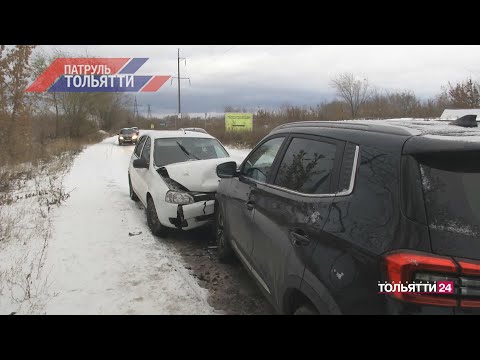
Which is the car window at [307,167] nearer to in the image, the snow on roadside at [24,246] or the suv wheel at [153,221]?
the snow on roadside at [24,246]

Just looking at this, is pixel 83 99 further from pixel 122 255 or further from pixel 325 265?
pixel 325 265

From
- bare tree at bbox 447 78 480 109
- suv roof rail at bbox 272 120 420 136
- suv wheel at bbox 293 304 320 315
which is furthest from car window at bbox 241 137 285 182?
bare tree at bbox 447 78 480 109

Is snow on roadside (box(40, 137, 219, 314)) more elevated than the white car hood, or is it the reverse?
the white car hood

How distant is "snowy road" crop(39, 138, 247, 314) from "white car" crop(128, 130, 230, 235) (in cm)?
49

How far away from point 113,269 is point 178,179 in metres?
1.76

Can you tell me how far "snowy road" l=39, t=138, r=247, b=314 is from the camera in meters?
3.54

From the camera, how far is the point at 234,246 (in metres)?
4.08

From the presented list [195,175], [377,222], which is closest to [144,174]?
[195,175]

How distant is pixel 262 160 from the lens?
3.72 m

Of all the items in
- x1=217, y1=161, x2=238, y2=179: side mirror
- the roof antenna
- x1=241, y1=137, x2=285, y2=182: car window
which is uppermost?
the roof antenna

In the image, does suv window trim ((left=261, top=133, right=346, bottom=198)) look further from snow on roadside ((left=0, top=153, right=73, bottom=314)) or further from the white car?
snow on roadside ((left=0, top=153, right=73, bottom=314))

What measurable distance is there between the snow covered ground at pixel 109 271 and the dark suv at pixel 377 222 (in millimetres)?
1471

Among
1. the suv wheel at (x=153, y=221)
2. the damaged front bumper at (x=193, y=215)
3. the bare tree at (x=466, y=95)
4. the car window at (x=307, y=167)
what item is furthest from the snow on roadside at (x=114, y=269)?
the bare tree at (x=466, y=95)

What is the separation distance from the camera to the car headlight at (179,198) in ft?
17.4
